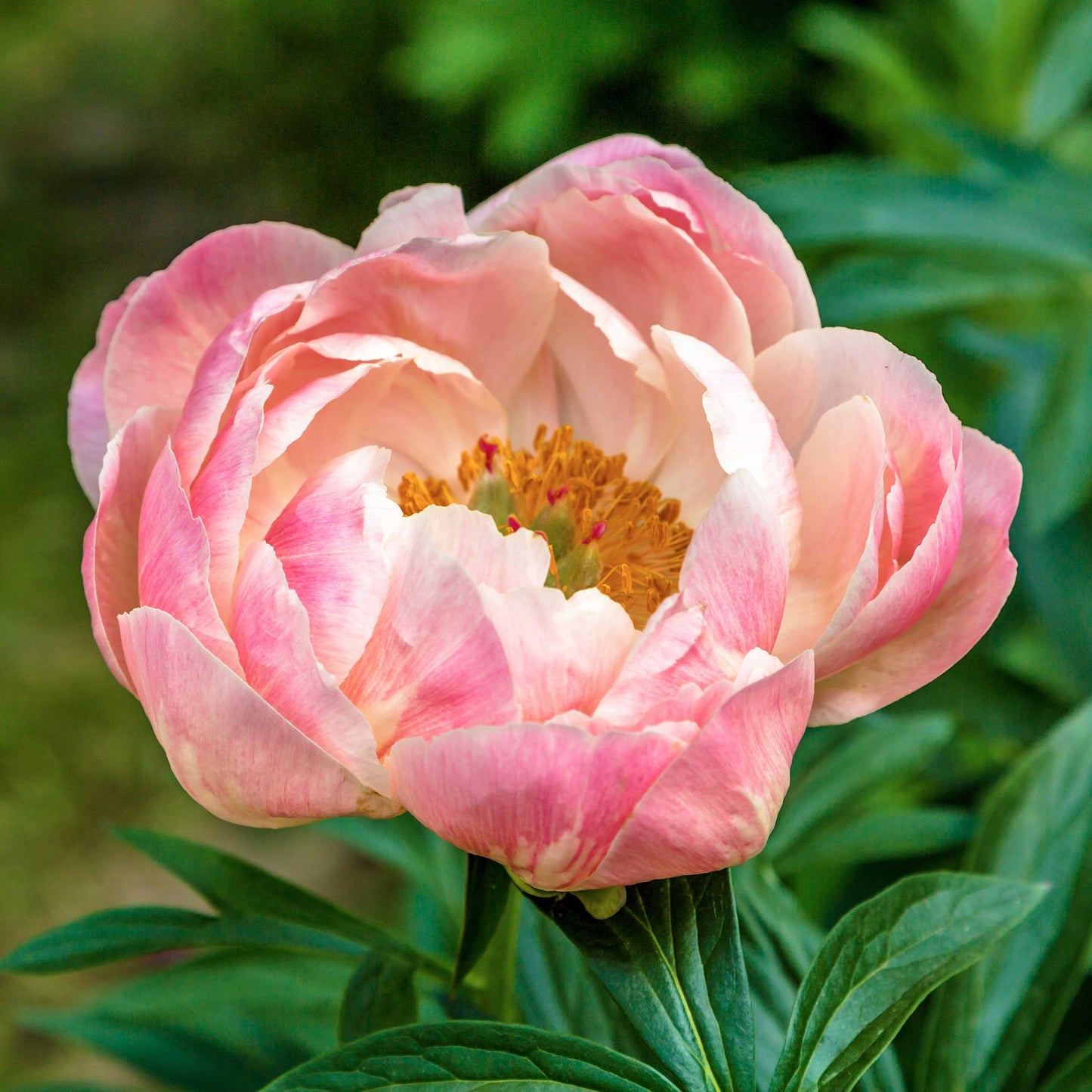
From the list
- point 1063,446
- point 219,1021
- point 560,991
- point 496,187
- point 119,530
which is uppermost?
point 119,530

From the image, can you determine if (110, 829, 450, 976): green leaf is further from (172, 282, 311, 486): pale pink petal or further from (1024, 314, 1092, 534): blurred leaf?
(1024, 314, 1092, 534): blurred leaf

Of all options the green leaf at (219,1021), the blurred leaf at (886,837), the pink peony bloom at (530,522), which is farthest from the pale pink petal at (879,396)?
the green leaf at (219,1021)

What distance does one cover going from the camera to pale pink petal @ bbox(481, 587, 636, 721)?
0.44m

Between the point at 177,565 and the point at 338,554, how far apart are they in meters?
0.06

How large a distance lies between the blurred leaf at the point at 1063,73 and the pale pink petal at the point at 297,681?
3.41 feet

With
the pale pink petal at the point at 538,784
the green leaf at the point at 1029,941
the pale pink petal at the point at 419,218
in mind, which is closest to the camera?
the pale pink petal at the point at 538,784

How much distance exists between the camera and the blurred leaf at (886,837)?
755 millimetres

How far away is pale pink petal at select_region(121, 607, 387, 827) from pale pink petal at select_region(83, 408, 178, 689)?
1.5 inches

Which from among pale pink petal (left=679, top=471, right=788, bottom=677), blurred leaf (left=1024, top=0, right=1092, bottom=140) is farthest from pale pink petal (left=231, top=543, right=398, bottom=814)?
blurred leaf (left=1024, top=0, right=1092, bottom=140)

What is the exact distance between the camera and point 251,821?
1.47ft

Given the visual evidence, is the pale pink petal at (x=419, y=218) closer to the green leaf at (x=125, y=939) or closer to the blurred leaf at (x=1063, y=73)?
the green leaf at (x=125, y=939)

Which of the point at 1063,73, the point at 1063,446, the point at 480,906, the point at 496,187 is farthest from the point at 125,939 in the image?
the point at 496,187

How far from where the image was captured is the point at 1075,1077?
60 cm

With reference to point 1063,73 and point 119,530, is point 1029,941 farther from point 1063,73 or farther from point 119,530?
point 1063,73
